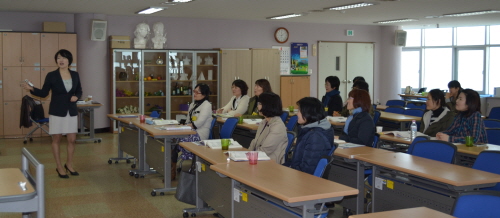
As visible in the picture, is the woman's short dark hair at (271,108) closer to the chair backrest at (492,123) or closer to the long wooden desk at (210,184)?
the long wooden desk at (210,184)

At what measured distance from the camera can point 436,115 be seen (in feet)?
21.6

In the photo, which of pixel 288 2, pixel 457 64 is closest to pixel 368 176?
pixel 288 2

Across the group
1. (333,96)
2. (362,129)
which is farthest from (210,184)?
(333,96)

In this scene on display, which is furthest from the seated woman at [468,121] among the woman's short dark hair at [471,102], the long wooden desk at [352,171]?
Result: the long wooden desk at [352,171]

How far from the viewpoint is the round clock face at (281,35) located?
13.6 m

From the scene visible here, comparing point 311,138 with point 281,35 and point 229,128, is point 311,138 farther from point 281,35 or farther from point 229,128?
point 281,35

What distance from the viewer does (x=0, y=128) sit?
10.9 meters

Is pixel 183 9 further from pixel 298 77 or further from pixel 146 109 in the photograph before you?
pixel 298 77

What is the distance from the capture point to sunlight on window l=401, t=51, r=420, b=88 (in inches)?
652

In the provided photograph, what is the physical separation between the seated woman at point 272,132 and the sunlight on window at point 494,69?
1186 centimetres

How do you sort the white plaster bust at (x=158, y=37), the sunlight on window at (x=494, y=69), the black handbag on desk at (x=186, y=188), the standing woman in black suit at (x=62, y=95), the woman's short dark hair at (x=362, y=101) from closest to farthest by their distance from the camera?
the black handbag on desk at (x=186, y=188) → the woman's short dark hair at (x=362, y=101) → the standing woman in black suit at (x=62, y=95) → the white plaster bust at (x=158, y=37) → the sunlight on window at (x=494, y=69)

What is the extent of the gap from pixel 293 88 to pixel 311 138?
950cm

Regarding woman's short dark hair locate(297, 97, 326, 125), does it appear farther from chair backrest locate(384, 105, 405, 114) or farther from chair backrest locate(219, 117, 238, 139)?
chair backrest locate(384, 105, 405, 114)

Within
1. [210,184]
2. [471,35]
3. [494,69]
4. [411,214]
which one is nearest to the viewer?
[411,214]
